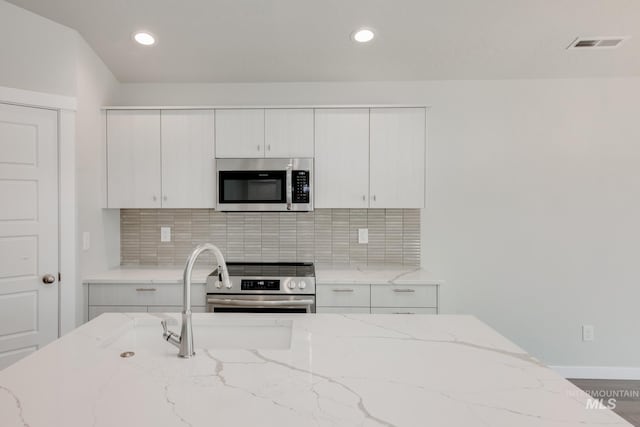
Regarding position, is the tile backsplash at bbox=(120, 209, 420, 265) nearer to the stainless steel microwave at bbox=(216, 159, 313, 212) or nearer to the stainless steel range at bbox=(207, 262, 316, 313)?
the stainless steel microwave at bbox=(216, 159, 313, 212)

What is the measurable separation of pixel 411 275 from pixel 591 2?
213 cm

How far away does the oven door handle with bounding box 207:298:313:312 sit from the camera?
96.1 inches

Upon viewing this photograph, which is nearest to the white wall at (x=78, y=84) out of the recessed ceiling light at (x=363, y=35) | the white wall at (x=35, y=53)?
the white wall at (x=35, y=53)

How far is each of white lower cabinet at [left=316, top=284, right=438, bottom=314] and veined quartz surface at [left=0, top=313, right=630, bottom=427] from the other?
3.90ft

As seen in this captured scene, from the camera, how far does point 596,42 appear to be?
2.53m

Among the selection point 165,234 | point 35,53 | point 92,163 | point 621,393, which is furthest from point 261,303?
point 621,393

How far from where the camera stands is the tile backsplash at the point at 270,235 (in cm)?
309

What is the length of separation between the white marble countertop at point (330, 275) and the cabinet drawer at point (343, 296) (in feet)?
0.16

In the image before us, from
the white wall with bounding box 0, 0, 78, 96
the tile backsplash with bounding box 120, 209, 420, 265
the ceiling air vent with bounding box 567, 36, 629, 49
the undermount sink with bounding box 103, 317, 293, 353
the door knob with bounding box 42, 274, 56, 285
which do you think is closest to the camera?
the undermount sink with bounding box 103, 317, 293, 353

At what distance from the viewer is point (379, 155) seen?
2.76 m

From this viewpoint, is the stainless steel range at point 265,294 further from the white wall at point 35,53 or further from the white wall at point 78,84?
the white wall at point 35,53

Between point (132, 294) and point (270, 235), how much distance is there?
1.16 meters

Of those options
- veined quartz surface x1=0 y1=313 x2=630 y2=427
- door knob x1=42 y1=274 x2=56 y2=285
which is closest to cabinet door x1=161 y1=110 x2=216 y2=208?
door knob x1=42 y1=274 x2=56 y2=285

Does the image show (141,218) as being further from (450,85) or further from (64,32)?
(450,85)
